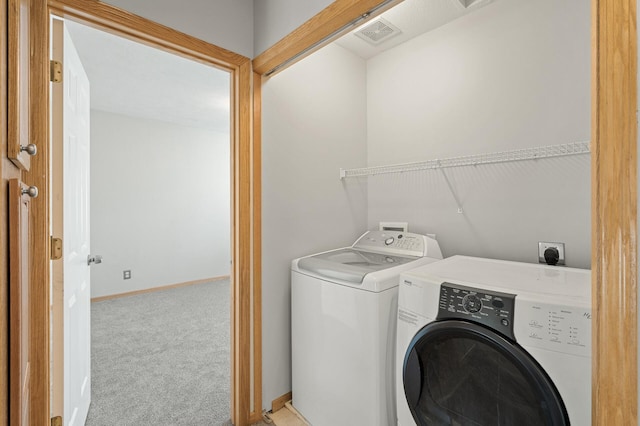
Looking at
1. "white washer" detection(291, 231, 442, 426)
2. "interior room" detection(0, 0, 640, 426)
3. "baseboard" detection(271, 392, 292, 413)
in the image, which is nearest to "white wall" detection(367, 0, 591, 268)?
"interior room" detection(0, 0, 640, 426)

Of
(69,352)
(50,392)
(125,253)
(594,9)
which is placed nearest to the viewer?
(594,9)

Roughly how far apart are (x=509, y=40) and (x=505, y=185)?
32.5 inches

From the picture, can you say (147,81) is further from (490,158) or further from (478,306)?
(478,306)

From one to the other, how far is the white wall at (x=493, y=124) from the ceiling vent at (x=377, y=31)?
17 centimetres

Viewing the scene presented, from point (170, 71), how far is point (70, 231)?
2.07 metres

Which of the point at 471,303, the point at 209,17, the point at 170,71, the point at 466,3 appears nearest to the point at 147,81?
the point at 170,71

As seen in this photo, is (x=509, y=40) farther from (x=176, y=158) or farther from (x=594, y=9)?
(x=176, y=158)

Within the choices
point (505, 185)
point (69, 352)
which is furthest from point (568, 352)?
point (69, 352)

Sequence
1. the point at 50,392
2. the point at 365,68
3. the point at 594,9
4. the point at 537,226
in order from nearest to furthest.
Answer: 1. the point at 594,9
2. the point at 50,392
3. the point at 537,226
4. the point at 365,68

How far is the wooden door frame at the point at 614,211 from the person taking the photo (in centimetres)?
55

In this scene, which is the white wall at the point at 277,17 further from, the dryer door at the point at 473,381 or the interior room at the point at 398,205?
the dryer door at the point at 473,381

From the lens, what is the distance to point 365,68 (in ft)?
8.14

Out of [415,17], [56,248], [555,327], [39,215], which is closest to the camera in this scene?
[555,327]

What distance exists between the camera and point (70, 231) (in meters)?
1.42
